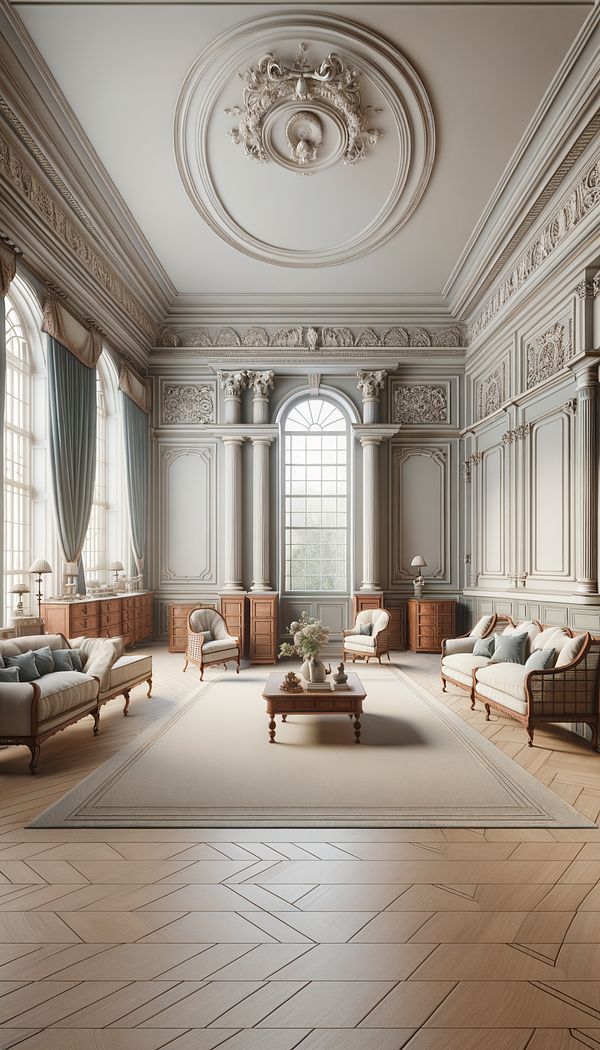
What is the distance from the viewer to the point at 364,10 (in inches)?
183

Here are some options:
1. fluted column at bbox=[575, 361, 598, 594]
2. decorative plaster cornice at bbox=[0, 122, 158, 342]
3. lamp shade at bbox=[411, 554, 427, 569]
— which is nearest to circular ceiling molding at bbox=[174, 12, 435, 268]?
decorative plaster cornice at bbox=[0, 122, 158, 342]

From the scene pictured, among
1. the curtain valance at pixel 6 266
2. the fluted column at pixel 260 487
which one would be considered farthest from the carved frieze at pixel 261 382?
the curtain valance at pixel 6 266

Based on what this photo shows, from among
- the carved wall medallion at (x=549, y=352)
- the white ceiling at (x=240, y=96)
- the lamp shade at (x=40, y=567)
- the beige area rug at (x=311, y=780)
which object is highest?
the white ceiling at (x=240, y=96)

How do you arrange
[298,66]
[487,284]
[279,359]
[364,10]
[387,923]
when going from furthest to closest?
[279,359]
[487,284]
[298,66]
[364,10]
[387,923]

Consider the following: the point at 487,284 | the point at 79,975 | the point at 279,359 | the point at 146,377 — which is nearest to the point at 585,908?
the point at 79,975

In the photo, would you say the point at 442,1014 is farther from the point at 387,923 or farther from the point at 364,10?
the point at 364,10

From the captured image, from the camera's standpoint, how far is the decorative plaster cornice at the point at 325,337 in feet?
32.3

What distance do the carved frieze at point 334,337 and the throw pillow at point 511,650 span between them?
554cm

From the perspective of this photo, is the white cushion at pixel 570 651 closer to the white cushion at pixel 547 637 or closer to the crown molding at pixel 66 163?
the white cushion at pixel 547 637

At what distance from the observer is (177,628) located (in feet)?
30.4

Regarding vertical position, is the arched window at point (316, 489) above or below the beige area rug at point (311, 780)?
above

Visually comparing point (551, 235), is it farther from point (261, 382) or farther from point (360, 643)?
point (360, 643)

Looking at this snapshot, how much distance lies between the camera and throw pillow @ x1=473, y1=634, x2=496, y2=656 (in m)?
6.46

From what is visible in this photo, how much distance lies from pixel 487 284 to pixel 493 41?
380cm
